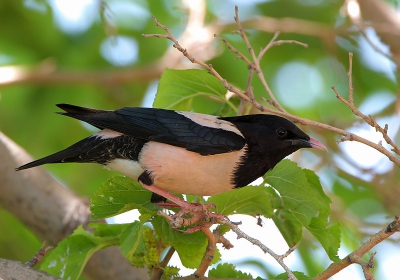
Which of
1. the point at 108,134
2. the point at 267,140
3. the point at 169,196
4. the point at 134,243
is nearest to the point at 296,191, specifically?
the point at 267,140

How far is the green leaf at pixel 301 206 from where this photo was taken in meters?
3.84

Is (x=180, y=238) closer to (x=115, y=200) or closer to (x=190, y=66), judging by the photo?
(x=115, y=200)

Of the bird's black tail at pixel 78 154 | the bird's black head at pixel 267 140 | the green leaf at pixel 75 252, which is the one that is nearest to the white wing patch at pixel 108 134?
the bird's black tail at pixel 78 154

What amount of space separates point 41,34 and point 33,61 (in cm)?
35

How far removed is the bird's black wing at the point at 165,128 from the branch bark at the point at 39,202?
3.81 feet

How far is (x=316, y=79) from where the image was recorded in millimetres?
8289

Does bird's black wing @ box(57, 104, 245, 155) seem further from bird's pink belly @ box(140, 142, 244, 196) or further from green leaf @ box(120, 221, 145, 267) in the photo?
green leaf @ box(120, 221, 145, 267)

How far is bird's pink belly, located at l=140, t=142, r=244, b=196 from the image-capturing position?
13.0 ft

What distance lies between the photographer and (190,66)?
6789mm

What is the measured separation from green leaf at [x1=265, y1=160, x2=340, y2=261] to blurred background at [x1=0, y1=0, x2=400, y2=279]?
246 cm

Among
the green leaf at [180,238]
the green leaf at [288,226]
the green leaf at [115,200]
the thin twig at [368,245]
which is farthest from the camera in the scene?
the green leaf at [288,226]

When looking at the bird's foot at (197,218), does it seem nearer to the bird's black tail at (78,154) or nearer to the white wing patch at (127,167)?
the white wing patch at (127,167)

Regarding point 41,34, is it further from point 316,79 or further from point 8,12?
point 316,79

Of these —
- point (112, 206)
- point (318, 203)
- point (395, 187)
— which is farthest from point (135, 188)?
point (395, 187)
